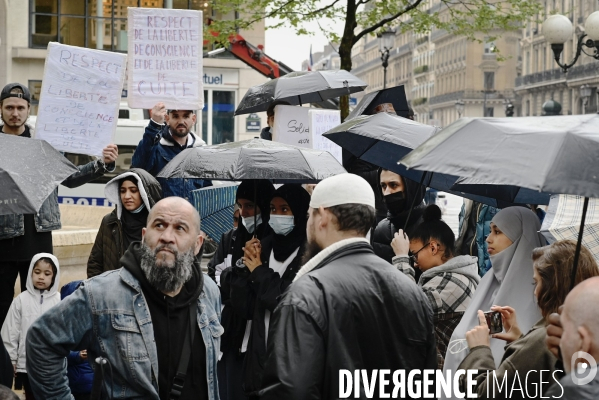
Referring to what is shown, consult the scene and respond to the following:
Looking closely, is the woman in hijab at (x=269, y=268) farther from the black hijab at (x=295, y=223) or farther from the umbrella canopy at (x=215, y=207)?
the umbrella canopy at (x=215, y=207)

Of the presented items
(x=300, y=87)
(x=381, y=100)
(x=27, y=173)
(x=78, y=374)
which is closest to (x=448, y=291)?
(x=27, y=173)

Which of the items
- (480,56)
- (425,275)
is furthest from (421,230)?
(480,56)

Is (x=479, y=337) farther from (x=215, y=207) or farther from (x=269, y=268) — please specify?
(x=215, y=207)

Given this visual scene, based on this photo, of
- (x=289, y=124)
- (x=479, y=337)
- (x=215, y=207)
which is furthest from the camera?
(x=289, y=124)

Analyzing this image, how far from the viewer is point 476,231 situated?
819cm

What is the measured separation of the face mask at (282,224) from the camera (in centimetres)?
605

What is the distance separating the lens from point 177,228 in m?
4.31

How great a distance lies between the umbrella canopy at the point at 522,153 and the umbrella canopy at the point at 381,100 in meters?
4.49

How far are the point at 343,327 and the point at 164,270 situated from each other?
30.6 inches

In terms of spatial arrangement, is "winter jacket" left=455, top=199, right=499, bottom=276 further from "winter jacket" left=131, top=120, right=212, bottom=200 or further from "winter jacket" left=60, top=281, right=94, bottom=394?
"winter jacket" left=60, top=281, right=94, bottom=394

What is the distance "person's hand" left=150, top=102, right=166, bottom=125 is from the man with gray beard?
10.3 ft

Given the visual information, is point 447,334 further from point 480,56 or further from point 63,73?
point 480,56

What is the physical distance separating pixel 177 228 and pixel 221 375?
83.9 inches

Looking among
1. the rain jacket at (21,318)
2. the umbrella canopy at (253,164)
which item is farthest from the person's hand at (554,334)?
the rain jacket at (21,318)
